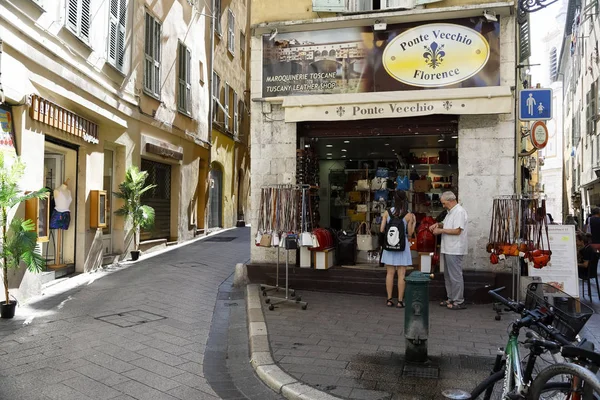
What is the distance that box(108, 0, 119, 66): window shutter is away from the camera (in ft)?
36.1

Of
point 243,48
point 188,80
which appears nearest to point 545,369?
point 188,80

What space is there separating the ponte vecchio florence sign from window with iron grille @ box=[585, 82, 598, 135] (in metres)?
14.1

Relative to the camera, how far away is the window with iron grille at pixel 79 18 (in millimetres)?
9214

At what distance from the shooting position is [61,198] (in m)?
9.57

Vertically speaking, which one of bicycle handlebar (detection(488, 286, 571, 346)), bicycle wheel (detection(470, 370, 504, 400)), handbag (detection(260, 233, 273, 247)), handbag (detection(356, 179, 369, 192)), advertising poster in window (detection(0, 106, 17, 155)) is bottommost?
bicycle wheel (detection(470, 370, 504, 400))

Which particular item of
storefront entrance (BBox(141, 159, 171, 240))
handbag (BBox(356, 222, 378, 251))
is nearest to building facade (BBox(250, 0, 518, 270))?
handbag (BBox(356, 222, 378, 251))

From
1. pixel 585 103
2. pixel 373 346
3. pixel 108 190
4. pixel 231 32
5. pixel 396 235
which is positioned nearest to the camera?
pixel 373 346

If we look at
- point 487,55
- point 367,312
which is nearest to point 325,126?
point 487,55

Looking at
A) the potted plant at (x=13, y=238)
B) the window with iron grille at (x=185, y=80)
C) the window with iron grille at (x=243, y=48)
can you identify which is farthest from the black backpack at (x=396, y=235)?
the window with iron grille at (x=243, y=48)

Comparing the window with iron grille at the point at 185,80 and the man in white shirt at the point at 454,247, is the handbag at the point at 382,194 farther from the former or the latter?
the window with iron grille at the point at 185,80

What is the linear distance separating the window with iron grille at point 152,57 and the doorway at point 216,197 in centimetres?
599

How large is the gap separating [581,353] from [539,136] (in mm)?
8948

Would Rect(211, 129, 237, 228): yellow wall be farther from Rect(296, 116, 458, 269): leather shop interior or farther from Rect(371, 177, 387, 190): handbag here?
Rect(371, 177, 387, 190): handbag

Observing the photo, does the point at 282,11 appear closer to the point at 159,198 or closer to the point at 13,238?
the point at 13,238
